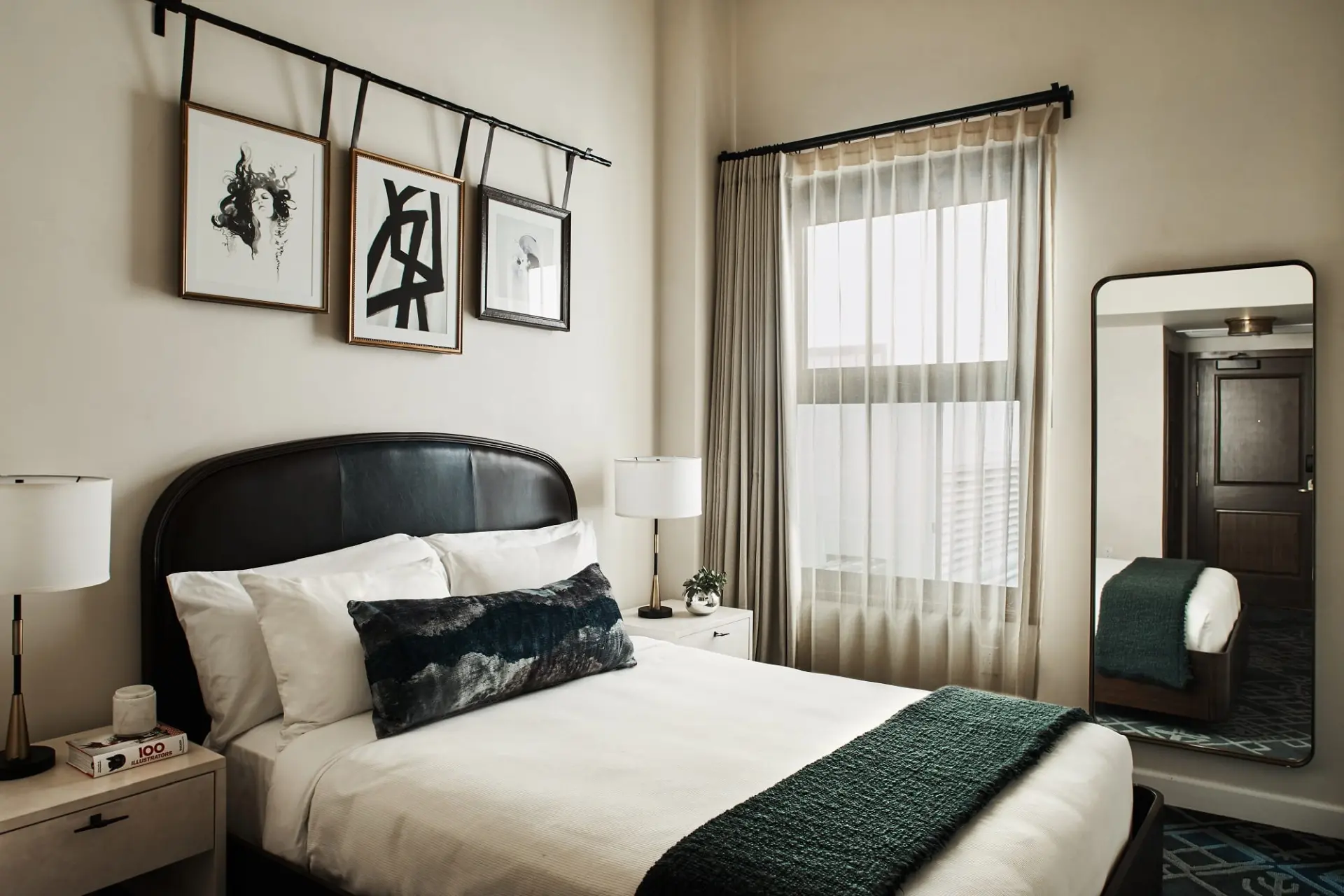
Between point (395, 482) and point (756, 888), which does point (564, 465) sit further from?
point (756, 888)

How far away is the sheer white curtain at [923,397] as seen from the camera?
11.1ft

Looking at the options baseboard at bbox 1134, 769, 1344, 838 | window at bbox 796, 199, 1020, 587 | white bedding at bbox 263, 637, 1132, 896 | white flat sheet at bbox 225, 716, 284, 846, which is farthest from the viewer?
window at bbox 796, 199, 1020, 587

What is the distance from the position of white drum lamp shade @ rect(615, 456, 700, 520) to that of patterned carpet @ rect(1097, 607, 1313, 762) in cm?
196

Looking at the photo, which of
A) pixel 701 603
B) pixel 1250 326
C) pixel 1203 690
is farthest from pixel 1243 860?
pixel 701 603

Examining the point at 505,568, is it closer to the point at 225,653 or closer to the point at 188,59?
the point at 225,653

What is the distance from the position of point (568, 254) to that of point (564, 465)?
82cm

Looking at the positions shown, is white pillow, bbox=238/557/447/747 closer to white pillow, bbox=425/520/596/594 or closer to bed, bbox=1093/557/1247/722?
white pillow, bbox=425/520/596/594

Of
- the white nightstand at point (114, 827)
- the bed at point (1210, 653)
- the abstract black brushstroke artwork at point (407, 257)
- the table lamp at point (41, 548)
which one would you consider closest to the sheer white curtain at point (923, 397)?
the bed at point (1210, 653)

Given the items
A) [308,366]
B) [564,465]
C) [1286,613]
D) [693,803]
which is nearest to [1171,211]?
[1286,613]

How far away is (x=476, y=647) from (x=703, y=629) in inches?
53.3

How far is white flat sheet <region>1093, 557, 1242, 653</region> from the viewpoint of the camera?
300 centimetres

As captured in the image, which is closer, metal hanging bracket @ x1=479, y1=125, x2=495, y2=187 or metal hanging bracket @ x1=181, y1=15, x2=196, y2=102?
metal hanging bracket @ x1=181, y1=15, x2=196, y2=102

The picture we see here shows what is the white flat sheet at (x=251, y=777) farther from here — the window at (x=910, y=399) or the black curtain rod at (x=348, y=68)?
the window at (x=910, y=399)

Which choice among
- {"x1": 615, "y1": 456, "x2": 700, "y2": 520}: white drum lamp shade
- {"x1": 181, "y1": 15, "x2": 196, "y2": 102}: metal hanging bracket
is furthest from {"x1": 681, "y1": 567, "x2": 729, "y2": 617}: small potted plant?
{"x1": 181, "y1": 15, "x2": 196, "y2": 102}: metal hanging bracket
